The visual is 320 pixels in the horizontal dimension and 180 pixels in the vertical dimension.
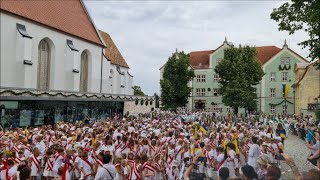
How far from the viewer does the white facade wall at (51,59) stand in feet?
88.4

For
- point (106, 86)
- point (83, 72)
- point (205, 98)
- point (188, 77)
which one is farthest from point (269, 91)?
point (83, 72)

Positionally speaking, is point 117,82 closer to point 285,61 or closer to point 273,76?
point 273,76

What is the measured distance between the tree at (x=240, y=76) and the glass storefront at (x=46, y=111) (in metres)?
18.8

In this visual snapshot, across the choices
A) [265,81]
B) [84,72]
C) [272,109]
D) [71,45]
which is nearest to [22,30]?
[71,45]

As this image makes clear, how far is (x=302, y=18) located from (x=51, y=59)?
2356 centimetres

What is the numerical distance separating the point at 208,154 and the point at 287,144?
1387 cm

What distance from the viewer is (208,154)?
1163cm

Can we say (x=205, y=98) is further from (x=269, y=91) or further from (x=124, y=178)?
(x=124, y=178)

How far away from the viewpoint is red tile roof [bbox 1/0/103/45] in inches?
1133

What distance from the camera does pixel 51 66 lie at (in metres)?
32.9

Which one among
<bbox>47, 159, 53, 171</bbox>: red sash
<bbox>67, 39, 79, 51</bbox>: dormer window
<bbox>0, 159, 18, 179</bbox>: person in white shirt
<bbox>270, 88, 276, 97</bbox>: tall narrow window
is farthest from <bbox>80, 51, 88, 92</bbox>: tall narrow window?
<bbox>270, 88, 276, 97</bbox>: tall narrow window

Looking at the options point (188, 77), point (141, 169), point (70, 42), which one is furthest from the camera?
point (188, 77)

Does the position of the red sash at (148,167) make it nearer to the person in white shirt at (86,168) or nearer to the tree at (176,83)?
the person in white shirt at (86,168)

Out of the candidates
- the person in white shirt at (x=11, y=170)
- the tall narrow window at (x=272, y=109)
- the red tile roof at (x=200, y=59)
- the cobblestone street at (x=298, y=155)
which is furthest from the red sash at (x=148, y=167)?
the red tile roof at (x=200, y=59)
